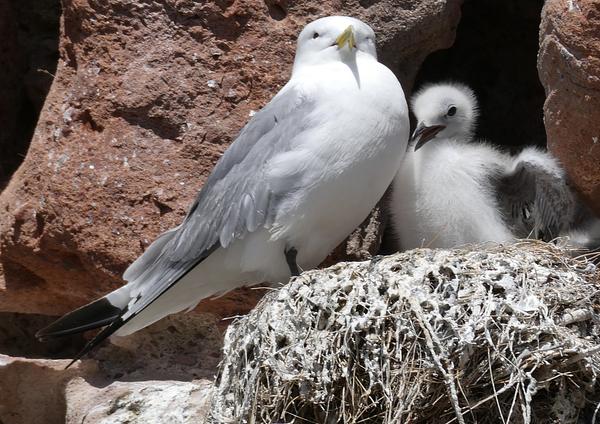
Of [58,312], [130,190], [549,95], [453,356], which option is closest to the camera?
[453,356]

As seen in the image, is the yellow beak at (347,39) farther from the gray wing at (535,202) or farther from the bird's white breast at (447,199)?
the gray wing at (535,202)

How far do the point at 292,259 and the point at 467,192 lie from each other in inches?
24.0

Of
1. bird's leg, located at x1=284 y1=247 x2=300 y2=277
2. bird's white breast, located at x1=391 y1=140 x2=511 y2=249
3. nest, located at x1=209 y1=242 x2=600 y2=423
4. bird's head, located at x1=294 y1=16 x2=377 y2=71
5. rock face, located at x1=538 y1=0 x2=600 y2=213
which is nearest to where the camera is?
nest, located at x1=209 y1=242 x2=600 y2=423

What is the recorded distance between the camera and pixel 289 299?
3.42 m

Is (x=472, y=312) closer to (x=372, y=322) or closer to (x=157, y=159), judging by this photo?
(x=372, y=322)

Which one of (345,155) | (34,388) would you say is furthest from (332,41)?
(34,388)

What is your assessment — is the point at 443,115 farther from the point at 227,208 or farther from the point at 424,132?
the point at 227,208

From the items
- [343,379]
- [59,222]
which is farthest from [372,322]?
[59,222]

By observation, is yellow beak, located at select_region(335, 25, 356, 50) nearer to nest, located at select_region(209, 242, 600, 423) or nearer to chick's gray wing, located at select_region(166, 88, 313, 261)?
chick's gray wing, located at select_region(166, 88, 313, 261)

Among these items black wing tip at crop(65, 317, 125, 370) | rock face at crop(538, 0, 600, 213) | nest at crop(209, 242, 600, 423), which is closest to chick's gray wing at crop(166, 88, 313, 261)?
black wing tip at crop(65, 317, 125, 370)

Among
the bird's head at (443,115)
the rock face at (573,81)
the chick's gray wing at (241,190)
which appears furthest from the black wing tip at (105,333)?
the rock face at (573,81)

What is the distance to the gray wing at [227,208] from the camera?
3.71 meters

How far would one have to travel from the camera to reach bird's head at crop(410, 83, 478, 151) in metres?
4.24

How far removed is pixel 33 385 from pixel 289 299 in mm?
1052
